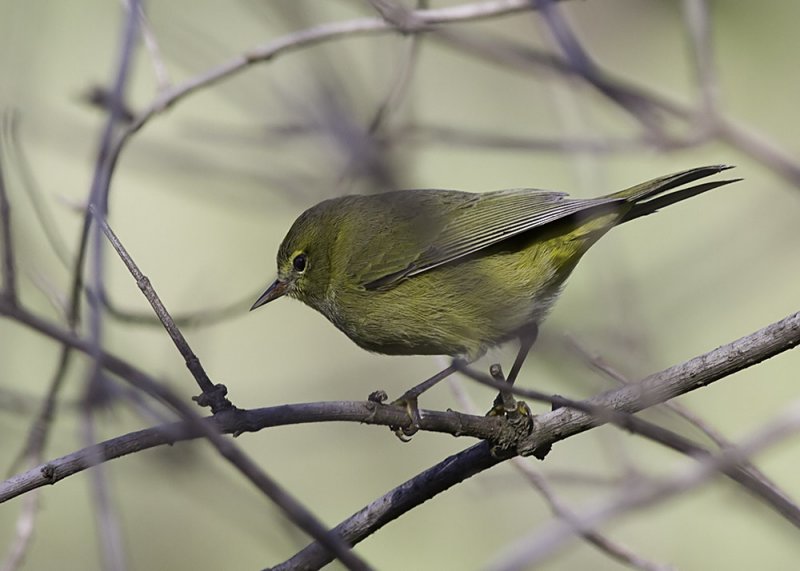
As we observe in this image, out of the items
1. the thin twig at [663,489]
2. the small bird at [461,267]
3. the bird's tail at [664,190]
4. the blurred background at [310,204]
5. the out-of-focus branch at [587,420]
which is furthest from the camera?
the small bird at [461,267]

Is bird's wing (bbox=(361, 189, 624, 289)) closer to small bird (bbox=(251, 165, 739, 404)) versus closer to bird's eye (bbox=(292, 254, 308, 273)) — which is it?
small bird (bbox=(251, 165, 739, 404))

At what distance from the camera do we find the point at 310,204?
13.3 ft

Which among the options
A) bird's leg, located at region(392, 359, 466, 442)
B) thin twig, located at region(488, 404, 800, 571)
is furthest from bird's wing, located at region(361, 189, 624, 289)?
thin twig, located at region(488, 404, 800, 571)

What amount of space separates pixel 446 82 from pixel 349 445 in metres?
2.54

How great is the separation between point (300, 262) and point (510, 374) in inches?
46.0

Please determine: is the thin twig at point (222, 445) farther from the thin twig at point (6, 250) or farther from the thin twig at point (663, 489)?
the thin twig at point (6, 250)

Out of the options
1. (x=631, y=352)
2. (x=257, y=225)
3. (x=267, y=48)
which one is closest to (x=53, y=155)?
(x=257, y=225)

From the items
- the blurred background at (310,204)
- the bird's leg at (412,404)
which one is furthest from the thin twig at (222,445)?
the blurred background at (310,204)

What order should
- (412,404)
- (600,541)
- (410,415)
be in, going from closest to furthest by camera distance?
(410,415), (600,541), (412,404)

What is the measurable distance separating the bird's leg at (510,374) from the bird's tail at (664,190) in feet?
1.94

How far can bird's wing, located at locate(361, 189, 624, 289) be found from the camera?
3.92 meters

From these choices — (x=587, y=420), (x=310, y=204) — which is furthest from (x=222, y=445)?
(x=310, y=204)

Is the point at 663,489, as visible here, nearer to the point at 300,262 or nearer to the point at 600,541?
the point at 600,541

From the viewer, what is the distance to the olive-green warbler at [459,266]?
3.86 metres
